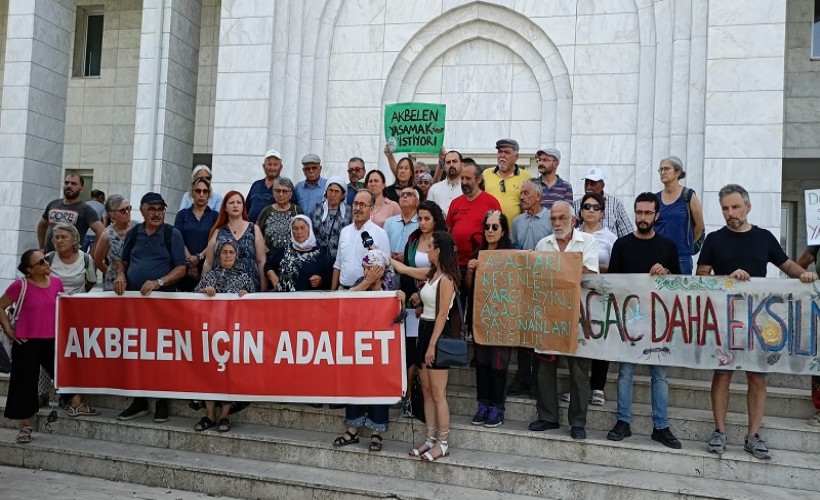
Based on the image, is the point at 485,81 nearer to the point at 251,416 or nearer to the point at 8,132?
the point at 251,416

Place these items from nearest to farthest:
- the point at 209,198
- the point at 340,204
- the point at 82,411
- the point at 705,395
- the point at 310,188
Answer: the point at 705,395
the point at 82,411
the point at 340,204
the point at 209,198
the point at 310,188

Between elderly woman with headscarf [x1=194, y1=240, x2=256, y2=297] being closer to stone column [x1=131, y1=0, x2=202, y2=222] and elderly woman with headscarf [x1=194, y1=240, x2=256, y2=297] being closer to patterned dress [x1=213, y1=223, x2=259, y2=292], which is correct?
patterned dress [x1=213, y1=223, x2=259, y2=292]

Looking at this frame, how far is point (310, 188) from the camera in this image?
8938mm

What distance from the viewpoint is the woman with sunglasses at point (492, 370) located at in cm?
675

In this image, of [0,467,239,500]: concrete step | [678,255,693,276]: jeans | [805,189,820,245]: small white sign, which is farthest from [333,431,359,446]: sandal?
[805,189,820,245]: small white sign

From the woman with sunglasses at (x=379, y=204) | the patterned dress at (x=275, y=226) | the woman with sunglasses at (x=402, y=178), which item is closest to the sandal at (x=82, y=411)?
the patterned dress at (x=275, y=226)

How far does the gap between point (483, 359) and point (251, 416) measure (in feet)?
8.60

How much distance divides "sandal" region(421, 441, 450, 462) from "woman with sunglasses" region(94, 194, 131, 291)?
417 centimetres

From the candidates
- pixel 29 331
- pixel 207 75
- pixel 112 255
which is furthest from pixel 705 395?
pixel 207 75

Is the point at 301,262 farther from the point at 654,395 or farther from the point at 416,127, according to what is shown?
the point at 654,395

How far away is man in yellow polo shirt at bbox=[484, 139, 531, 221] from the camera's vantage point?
8.00 m

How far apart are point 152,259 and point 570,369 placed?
4584 mm

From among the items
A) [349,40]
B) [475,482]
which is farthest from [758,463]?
[349,40]

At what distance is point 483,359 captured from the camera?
268 inches
